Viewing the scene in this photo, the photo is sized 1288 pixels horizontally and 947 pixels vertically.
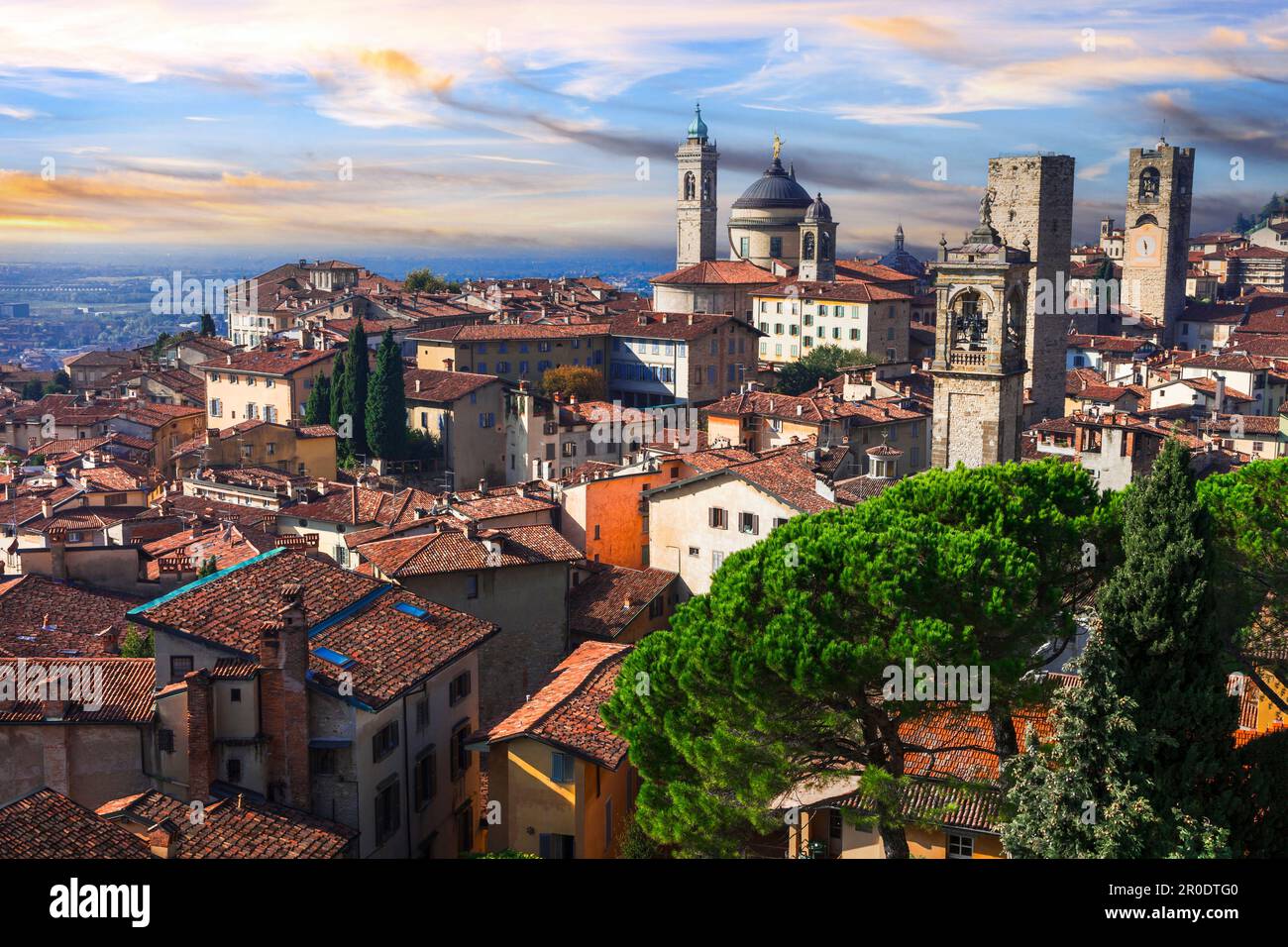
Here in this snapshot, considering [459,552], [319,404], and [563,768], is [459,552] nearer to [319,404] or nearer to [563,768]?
[563,768]

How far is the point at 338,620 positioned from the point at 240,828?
4368 mm

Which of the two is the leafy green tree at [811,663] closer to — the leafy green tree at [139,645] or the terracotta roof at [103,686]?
the terracotta roof at [103,686]

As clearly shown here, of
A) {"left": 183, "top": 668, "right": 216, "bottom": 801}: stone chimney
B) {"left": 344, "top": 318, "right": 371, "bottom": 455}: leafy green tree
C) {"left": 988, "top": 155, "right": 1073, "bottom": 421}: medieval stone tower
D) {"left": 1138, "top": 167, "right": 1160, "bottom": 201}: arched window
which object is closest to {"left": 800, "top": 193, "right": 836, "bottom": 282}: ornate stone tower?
{"left": 1138, "top": 167, "right": 1160, "bottom": 201}: arched window

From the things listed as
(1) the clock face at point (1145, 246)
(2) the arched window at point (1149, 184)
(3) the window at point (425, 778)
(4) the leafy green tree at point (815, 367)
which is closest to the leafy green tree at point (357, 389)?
(4) the leafy green tree at point (815, 367)

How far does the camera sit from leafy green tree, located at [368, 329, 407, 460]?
4669 cm

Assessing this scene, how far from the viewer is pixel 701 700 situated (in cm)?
1438

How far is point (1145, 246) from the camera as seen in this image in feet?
258

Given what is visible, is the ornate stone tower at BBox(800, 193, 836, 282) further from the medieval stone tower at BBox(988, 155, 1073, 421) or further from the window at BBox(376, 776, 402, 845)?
the window at BBox(376, 776, 402, 845)

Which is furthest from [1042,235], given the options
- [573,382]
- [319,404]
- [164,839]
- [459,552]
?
[164,839]

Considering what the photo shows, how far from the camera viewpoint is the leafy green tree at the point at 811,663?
1393 centimetres

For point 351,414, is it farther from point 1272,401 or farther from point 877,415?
point 1272,401

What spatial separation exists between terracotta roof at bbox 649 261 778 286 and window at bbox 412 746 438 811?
5313 centimetres
